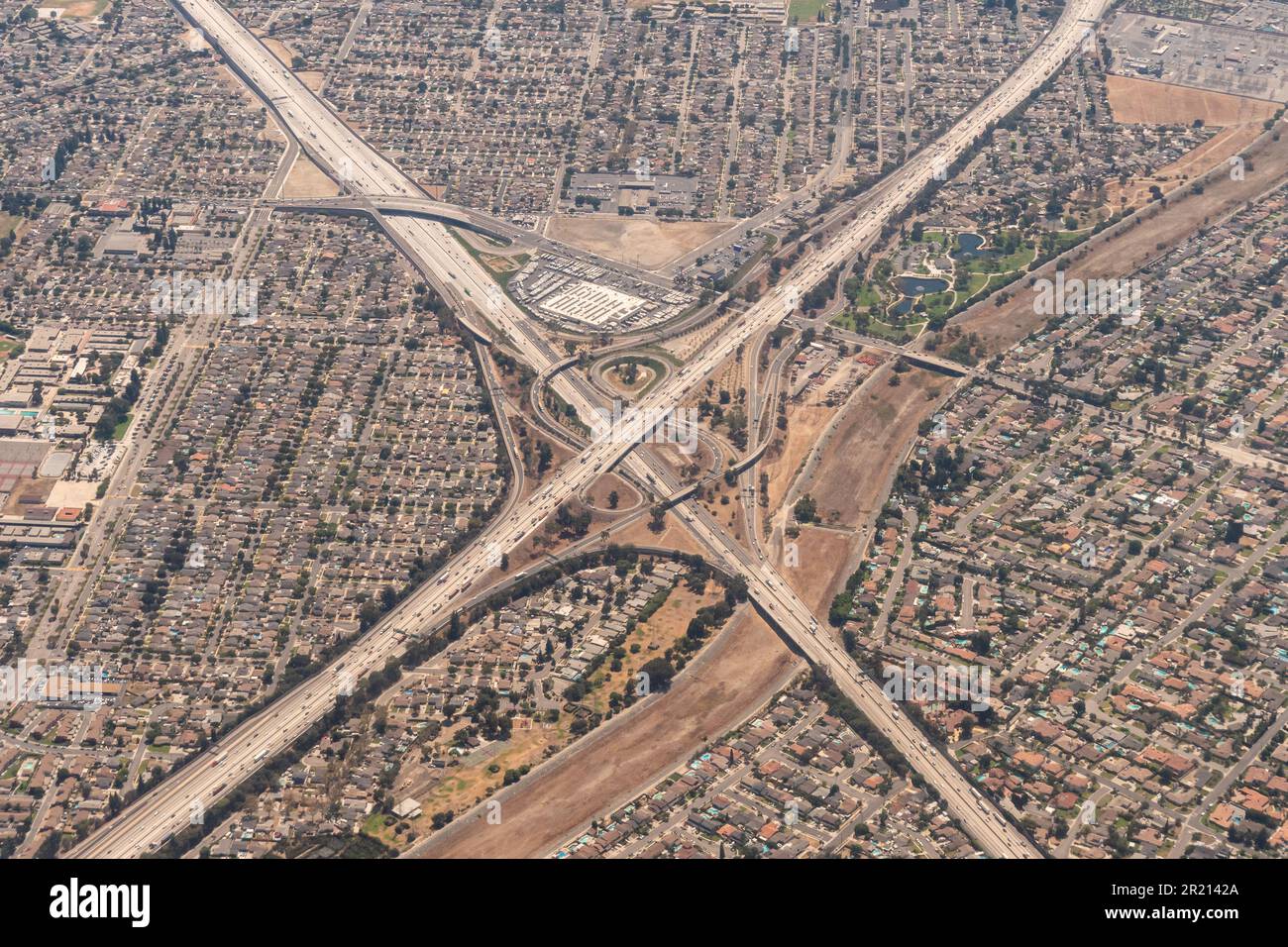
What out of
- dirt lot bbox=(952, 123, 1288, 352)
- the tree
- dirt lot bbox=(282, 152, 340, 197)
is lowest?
the tree

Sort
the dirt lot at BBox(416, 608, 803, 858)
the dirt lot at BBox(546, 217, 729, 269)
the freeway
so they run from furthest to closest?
the dirt lot at BBox(546, 217, 729, 269) < the freeway < the dirt lot at BBox(416, 608, 803, 858)

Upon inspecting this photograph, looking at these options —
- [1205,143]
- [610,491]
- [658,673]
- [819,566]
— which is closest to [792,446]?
[819,566]

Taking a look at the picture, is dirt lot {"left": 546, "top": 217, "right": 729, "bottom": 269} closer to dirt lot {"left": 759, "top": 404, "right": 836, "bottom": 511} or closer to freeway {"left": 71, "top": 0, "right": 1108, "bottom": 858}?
freeway {"left": 71, "top": 0, "right": 1108, "bottom": 858}

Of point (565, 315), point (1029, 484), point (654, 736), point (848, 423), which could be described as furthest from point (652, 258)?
point (654, 736)

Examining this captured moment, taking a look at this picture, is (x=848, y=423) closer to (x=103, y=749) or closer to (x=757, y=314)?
(x=757, y=314)

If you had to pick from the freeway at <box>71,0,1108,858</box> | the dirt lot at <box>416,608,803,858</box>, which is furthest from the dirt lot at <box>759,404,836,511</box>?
the dirt lot at <box>416,608,803,858</box>

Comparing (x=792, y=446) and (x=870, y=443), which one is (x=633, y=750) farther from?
(x=870, y=443)
